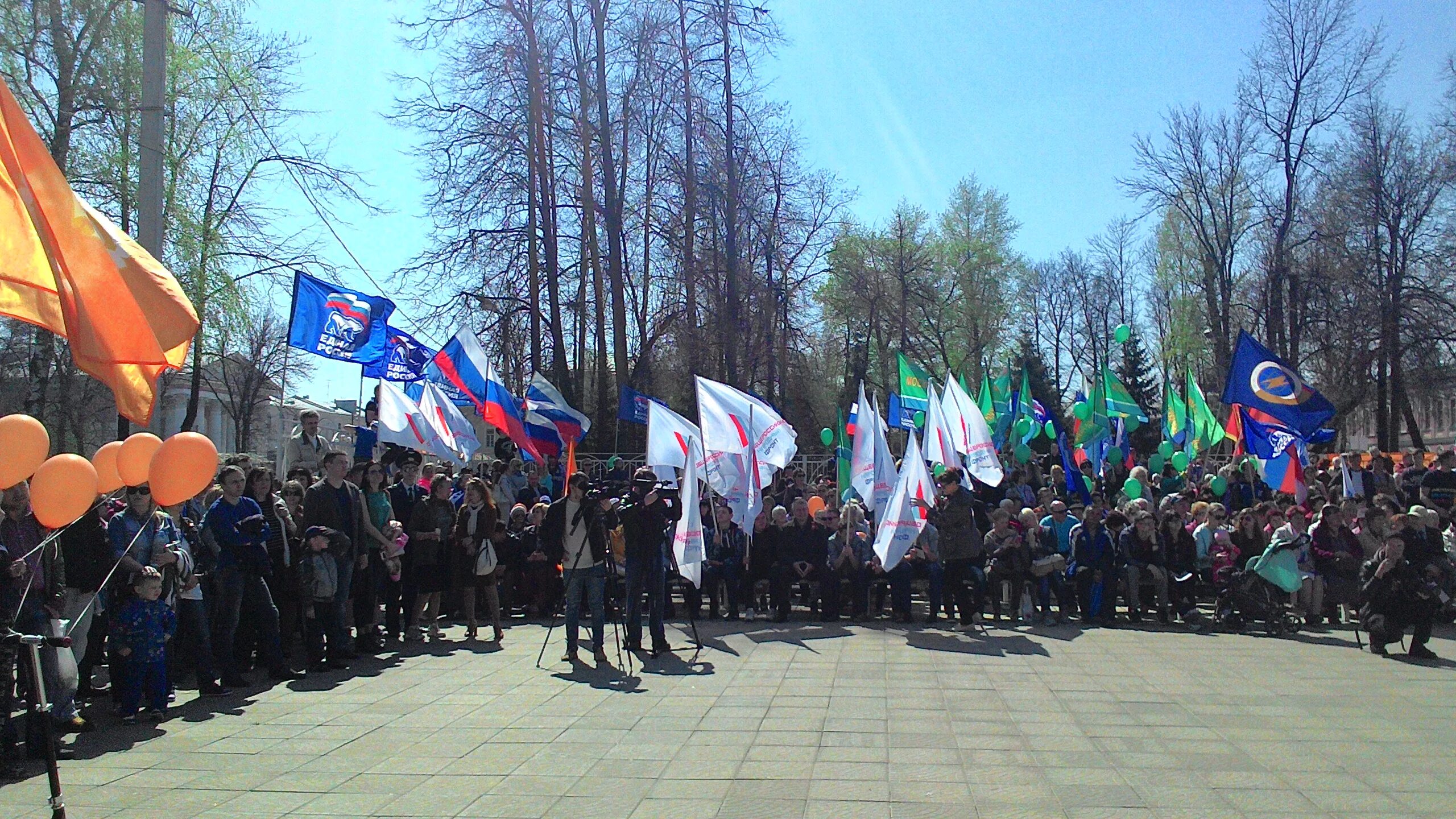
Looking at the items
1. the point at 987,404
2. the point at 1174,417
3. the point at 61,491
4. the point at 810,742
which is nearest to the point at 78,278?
the point at 61,491

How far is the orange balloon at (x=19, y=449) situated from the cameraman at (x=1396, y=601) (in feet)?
37.6

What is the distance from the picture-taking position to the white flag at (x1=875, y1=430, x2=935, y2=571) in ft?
40.6

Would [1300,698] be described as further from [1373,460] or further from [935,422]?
[1373,460]

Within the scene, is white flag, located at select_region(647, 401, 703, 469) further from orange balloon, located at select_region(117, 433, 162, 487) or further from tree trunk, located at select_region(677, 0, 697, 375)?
tree trunk, located at select_region(677, 0, 697, 375)

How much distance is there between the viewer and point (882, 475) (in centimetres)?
1377

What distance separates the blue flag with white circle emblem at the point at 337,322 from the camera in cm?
1242

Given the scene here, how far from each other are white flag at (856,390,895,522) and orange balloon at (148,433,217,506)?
28.2ft

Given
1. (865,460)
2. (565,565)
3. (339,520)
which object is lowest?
(565,565)

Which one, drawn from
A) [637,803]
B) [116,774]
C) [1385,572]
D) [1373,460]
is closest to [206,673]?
[116,774]

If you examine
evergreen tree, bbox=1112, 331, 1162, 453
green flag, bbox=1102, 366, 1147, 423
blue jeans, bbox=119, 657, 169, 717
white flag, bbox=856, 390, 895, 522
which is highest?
evergreen tree, bbox=1112, 331, 1162, 453

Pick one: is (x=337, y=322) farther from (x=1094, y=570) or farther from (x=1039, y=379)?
(x=1039, y=379)

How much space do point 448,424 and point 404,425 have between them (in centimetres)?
133

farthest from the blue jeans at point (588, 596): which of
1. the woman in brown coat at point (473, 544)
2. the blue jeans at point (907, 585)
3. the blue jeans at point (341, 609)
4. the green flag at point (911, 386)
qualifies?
the green flag at point (911, 386)

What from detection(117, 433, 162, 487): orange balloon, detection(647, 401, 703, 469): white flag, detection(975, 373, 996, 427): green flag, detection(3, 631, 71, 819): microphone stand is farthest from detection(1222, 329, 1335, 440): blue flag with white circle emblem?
detection(3, 631, 71, 819): microphone stand
